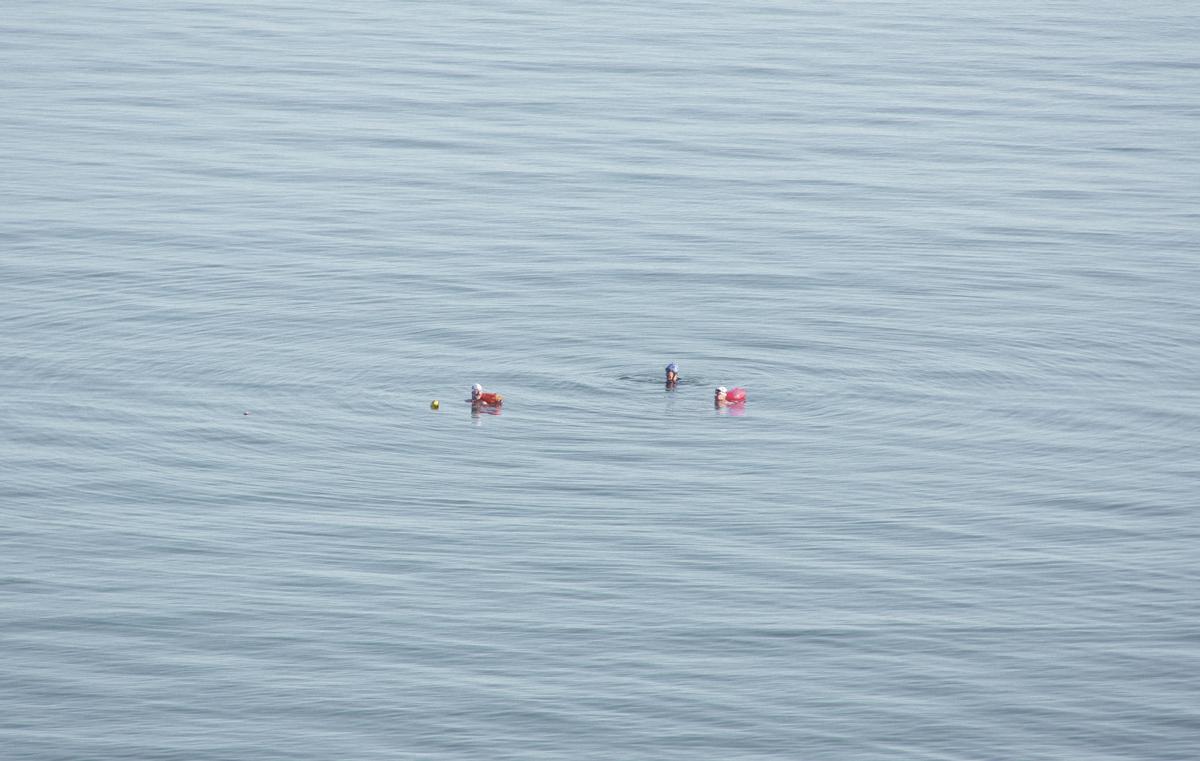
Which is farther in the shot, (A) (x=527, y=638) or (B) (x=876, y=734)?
(A) (x=527, y=638)

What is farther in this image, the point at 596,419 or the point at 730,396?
the point at 730,396

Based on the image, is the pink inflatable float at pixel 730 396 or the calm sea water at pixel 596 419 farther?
the pink inflatable float at pixel 730 396

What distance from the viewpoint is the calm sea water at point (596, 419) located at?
34.2m

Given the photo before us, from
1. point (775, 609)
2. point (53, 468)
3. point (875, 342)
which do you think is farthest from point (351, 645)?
point (875, 342)

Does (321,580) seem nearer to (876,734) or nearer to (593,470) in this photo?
(593,470)

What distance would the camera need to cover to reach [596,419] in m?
47.0

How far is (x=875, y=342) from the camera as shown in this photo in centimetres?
5309

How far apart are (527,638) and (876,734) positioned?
21.3ft

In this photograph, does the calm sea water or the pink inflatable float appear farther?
the pink inflatable float

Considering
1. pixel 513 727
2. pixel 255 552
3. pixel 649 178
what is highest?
pixel 649 178

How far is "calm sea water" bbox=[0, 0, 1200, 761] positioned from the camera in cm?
3416

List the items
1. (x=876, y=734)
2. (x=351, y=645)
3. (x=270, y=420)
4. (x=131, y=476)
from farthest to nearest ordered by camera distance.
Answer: (x=270, y=420), (x=131, y=476), (x=351, y=645), (x=876, y=734)

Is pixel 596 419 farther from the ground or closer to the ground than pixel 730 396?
closer to the ground

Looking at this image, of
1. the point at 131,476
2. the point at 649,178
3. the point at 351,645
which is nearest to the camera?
the point at 351,645
